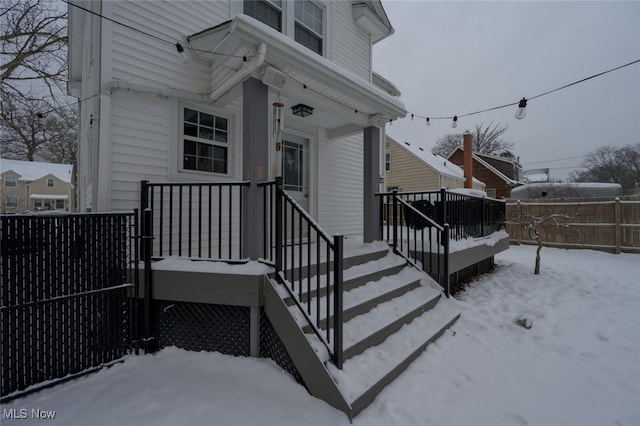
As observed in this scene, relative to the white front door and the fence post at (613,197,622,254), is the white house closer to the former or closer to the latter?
the white front door

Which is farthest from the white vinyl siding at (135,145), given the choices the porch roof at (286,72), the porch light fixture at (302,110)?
the porch light fixture at (302,110)

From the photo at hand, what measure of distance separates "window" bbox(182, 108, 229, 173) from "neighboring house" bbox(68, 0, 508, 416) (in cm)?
2

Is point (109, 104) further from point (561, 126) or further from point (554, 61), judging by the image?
point (561, 126)

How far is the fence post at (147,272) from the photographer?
9.68 feet

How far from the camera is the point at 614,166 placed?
94.4 ft

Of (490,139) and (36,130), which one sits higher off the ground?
(490,139)

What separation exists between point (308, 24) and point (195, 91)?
2968 mm

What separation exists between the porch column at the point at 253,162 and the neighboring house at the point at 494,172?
21.8m

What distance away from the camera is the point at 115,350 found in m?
2.86

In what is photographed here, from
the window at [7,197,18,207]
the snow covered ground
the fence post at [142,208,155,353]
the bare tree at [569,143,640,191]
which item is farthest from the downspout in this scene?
the bare tree at [569,143,640,191]

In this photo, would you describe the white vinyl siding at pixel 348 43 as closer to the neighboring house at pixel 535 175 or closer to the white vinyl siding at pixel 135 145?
the white vinyl siding at pixel 135 145

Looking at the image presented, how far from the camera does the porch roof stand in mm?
A: 3000

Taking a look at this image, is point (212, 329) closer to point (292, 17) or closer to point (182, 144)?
point (182, 144)

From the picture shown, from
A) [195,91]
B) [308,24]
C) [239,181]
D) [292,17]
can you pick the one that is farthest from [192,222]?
[308,24]
